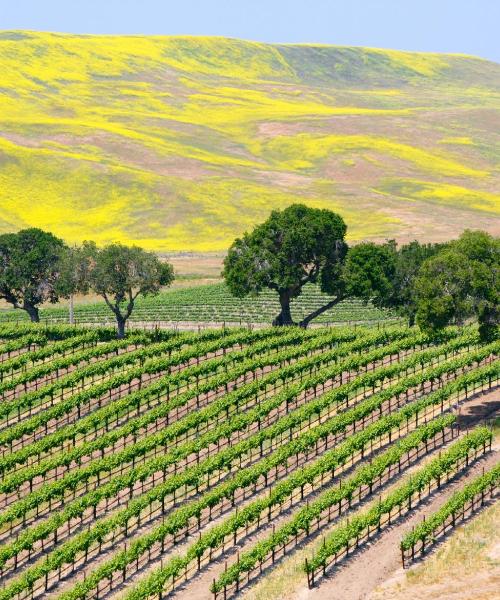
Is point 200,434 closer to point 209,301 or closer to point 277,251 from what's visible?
point 277,251

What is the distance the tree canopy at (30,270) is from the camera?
416 ft

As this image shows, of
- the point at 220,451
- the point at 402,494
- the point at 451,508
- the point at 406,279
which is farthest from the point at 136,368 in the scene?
the point at 406,279

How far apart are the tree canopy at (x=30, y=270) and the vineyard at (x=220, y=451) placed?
2313cm

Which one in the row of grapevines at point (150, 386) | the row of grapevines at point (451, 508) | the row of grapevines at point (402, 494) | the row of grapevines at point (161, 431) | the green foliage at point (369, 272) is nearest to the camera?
the row of grapevines at point (402, 494)

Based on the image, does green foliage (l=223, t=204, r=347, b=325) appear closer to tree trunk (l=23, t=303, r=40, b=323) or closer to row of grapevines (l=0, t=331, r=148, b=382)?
row of grapevines (l=0, t=331, r=148, b=382)

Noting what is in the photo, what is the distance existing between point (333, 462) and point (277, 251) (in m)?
48.5

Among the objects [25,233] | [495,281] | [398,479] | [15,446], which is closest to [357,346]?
[495,281]

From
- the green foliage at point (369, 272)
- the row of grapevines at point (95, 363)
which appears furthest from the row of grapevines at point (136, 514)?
the green foliage at point (369, 272)

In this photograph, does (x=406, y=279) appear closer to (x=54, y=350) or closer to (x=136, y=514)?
(x=54, y=350)

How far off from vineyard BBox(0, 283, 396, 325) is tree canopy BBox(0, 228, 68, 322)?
244 inches

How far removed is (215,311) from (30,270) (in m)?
24.3

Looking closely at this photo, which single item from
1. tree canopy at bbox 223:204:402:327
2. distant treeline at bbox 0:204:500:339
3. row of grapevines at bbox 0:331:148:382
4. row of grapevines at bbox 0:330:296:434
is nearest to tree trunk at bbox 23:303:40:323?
distant treeline at bbox 0:204:500:339

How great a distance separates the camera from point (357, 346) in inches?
3767

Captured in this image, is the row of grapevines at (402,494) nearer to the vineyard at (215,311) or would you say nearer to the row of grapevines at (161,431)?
the row of grapevines at (161,431)
